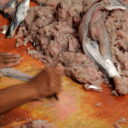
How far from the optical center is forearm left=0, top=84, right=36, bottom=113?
317 centimetres

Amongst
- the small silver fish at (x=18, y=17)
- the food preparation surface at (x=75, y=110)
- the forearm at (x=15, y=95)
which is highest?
the small silver fish at (x=18, y=17)

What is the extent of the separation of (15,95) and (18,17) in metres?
3.65

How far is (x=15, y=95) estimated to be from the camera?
10.4 ft

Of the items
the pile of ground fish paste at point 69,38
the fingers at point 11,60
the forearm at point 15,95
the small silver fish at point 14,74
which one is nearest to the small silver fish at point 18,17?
the pile of ground fish paste at point 69,38

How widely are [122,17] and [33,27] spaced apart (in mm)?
1669

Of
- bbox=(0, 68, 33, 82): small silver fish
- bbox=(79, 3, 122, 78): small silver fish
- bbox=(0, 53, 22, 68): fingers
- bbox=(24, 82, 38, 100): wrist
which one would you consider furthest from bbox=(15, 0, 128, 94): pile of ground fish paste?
bbox=(24, 82, 38, 100): wrist

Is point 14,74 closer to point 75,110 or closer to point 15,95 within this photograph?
point 75,110

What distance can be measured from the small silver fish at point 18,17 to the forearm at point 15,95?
11.1ft

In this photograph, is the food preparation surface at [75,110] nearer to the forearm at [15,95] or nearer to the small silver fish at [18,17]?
the forearm at [15,95]

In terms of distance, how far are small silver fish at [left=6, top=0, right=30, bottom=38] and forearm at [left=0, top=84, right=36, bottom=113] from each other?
11.1ft

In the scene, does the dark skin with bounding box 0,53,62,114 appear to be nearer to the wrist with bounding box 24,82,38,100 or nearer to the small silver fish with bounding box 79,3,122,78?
the wrist with bounding box 24,82,38,100

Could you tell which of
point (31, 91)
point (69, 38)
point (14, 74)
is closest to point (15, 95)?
point (31, 91)

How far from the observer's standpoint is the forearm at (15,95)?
125 inches

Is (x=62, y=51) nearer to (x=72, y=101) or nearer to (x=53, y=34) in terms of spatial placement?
Result: (x=53, y=34)
